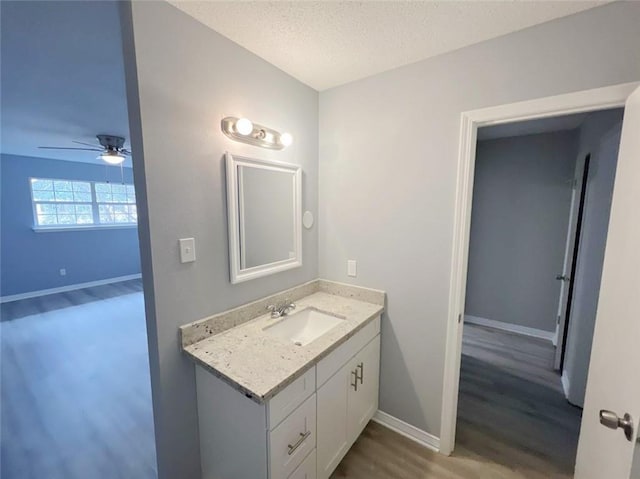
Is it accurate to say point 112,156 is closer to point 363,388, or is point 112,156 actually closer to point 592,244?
point 363,388

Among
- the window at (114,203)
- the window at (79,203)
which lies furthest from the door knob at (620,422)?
the window at (114,203)

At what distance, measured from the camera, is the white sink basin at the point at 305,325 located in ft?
5.61

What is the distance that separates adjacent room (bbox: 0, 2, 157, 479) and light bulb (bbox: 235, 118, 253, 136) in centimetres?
72

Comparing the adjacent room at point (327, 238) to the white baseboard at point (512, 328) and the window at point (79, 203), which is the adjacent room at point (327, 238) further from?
the window at point (79, 203)

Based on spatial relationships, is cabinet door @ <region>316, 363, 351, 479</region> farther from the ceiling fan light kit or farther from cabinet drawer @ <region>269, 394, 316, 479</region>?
the ceiling fan light kit

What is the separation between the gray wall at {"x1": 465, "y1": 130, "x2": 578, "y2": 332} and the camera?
315cm

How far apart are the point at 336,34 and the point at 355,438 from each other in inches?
92.0

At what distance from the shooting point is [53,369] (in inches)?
103

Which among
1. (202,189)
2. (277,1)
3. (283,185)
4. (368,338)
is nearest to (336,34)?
(277,1)

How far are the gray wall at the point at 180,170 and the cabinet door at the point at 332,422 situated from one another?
658 millimetres

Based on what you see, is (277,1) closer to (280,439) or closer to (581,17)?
(581,17)

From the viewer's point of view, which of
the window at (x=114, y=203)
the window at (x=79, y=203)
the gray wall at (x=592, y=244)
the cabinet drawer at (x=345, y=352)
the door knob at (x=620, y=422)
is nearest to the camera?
the door knob at (x=620, y=422)

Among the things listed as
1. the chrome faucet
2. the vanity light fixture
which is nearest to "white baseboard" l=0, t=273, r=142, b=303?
the chrome faucet

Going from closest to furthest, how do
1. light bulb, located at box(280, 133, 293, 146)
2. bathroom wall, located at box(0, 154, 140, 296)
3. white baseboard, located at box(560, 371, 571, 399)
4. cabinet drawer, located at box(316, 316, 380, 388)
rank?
cabinet drawer, located at box(316, 316, 380, 388)
light bulb, located at box(280, 133, 293, 146)
white baseboard, located at box(560, 371, 571, 399)
bathroom wall, located at box(0, 154, 140, 296)
